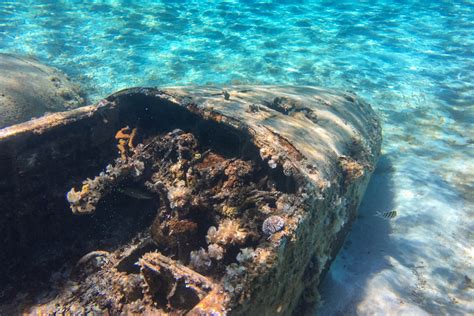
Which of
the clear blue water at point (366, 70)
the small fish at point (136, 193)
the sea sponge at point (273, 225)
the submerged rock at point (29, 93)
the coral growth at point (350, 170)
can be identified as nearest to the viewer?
the sea sponge at point (273, 225)

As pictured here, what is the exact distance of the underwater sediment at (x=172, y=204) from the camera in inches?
109

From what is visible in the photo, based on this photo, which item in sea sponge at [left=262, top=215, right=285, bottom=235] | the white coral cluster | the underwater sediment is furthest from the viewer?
the white coral cluster

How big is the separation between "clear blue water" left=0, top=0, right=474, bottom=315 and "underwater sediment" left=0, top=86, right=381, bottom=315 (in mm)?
1227

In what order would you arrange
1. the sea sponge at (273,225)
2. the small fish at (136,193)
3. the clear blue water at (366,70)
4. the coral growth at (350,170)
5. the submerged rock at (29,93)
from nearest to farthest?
1. the sea sponge at (273,225)
2. the coral growth at (350,170)
3. the small fish at (136,193)
4. the clear blue water at (366,70)
5. the submerged rock at (29,93)

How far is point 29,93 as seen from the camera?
6910 millimetres

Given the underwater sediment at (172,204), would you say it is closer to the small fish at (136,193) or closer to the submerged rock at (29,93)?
the small fish at (136,193)

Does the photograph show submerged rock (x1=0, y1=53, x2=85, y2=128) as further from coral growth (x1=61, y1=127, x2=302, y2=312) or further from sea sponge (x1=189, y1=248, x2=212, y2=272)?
sea sponge (x1=189, y1=248, x2=212, y2=272)

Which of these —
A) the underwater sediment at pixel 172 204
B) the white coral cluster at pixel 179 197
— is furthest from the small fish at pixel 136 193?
the white coral cluster at pixel 179 197

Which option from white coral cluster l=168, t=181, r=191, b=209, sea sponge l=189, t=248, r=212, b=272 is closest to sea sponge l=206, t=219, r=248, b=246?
sea sponge l=189, t=248, r=212, b=272

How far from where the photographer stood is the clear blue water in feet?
15.0

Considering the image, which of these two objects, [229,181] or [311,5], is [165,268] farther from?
[311,5]

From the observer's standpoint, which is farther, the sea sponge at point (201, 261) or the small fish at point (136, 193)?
the small fish at point (136, 193)

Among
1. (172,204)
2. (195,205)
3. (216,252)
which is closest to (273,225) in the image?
(216,252)

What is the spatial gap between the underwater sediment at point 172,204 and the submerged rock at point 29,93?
10.4 feet
